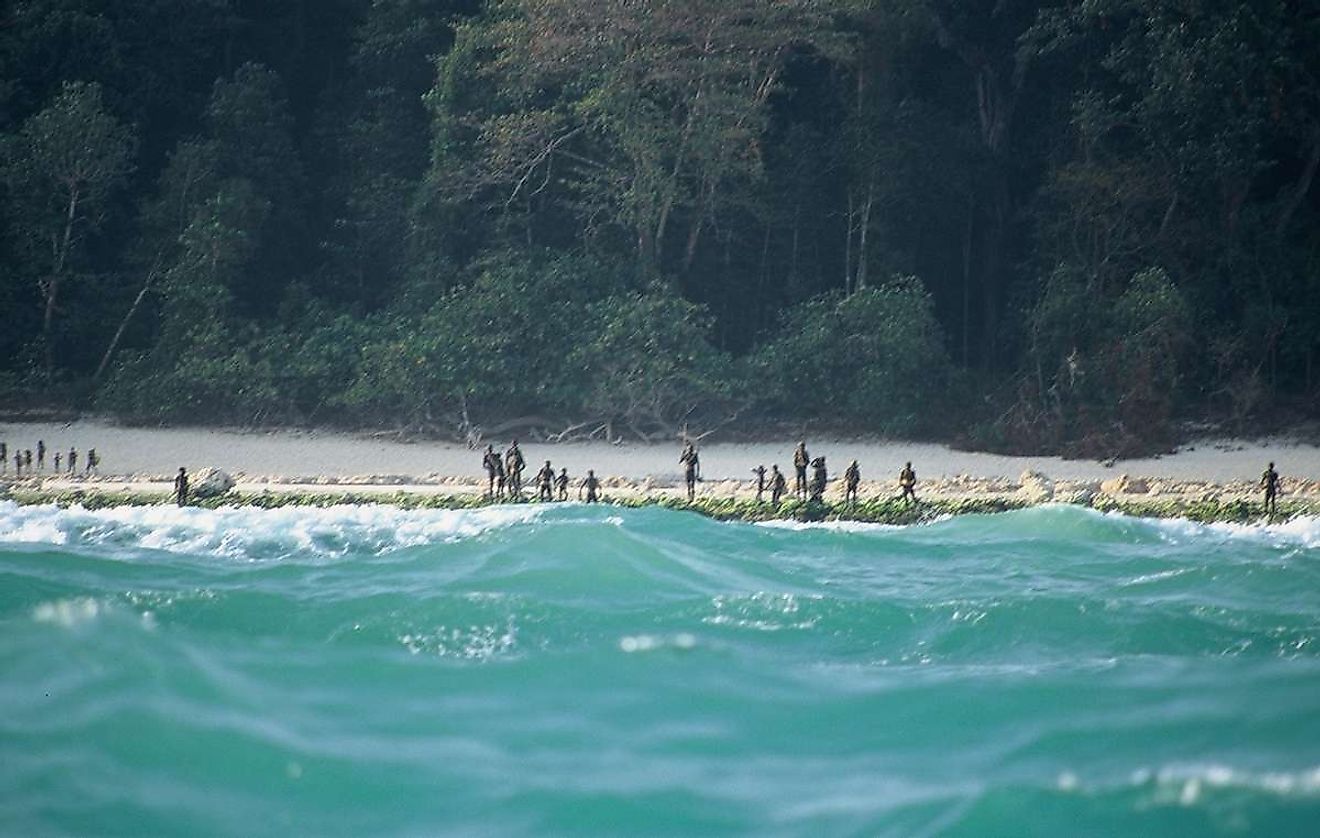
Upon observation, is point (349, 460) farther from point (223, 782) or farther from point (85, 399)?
point (223, 782)

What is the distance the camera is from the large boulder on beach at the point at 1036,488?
1983cm

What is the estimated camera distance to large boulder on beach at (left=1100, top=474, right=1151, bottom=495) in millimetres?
20511

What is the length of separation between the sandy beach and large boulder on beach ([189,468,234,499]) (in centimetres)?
56

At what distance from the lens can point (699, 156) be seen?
991 inches

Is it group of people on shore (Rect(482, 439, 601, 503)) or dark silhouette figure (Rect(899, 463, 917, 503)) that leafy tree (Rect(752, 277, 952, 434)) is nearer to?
dark silhouette figure (Rect(899, 463, 917, 503))

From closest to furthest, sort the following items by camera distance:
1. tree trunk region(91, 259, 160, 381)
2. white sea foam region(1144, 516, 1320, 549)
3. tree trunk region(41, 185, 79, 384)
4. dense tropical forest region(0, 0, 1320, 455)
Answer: white sea foam region(1144, 516, 1320, 549) < dense tropical forest region(0, 0, 1320, 455) < tree trunk region(41, 185, 79, 384) < tree trunk region(91, 259, 160, 381)

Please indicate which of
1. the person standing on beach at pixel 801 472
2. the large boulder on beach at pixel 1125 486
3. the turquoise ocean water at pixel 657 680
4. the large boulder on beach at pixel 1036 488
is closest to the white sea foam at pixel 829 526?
the turquoise ocean water at pixel 657 680

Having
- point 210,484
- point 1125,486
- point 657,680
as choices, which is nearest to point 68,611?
point 657,680

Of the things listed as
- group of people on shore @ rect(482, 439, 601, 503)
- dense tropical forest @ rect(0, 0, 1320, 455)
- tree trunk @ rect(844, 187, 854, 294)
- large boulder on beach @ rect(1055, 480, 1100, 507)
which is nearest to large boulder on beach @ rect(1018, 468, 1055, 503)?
large boulder on beach @ rect(1055, 480, 1100, 507)

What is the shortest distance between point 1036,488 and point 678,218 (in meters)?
9.24

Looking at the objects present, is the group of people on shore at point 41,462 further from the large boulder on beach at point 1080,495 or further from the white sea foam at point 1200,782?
the white sea foam at point 1200,782

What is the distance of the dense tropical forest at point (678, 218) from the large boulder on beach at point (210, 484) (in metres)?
4.76

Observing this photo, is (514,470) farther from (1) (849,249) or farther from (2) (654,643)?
(1) (849,249)

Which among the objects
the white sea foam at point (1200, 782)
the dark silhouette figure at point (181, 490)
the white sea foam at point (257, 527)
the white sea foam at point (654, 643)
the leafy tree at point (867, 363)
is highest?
the leafy tree at point (867, 363)
